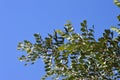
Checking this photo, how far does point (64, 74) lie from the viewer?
17.2 ft

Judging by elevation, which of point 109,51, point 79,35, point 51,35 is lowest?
point 109,51

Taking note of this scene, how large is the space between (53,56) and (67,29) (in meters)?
0.88

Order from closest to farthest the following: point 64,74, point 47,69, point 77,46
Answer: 1. point 77,46
2. point 64,74
3. point 47,69

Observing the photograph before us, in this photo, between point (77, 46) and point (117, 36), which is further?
point (117, 36)

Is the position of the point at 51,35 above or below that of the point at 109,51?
above

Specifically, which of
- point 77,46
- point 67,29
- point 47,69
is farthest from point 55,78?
point 77,46

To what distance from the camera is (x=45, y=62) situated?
5648 mm

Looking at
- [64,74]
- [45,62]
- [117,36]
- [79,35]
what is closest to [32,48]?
[45,62]


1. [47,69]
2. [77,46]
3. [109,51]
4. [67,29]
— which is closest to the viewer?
[77,46]

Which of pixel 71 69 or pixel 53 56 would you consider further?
pixel 53 56

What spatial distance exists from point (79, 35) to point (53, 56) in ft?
3.52

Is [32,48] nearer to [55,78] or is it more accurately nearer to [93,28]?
[55,78]

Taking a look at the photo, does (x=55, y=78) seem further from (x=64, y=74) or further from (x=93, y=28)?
(x=93, y=28)

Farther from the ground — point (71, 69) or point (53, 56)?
point (53, 56)
